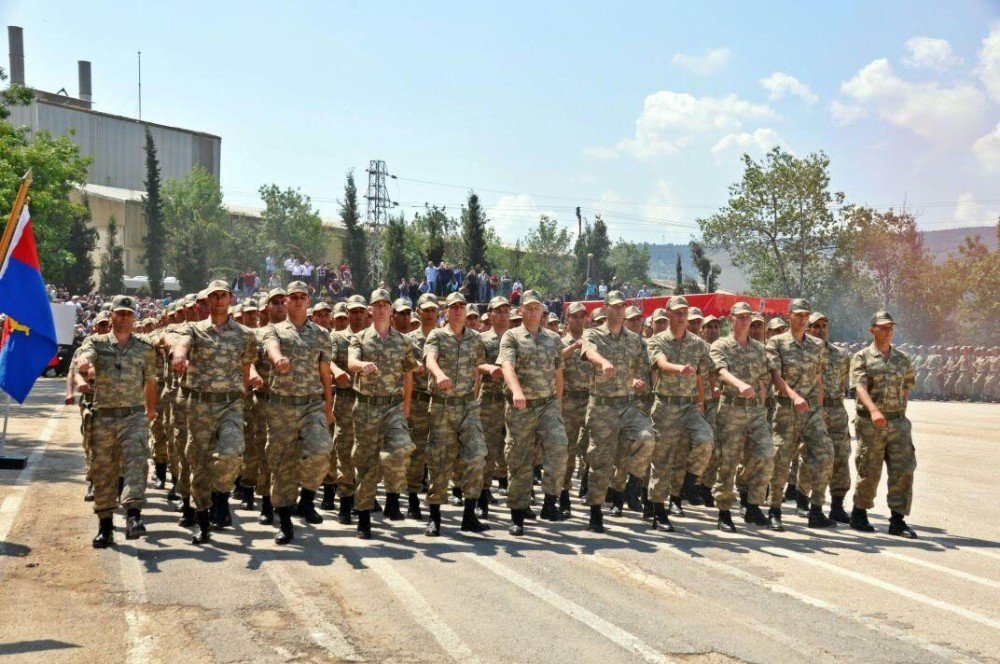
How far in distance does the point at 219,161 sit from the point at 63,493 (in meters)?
78.4

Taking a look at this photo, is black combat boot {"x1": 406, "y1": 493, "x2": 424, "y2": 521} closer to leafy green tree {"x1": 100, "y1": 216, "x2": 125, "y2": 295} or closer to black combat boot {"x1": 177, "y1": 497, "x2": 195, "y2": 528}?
black combat boot {"x1": 177, "y1": 497, "x2": 195, "y2": 528}

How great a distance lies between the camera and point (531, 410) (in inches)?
371

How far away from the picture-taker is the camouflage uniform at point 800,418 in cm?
990

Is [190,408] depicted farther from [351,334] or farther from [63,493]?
[63,493]

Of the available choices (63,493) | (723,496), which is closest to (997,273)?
(723,496)

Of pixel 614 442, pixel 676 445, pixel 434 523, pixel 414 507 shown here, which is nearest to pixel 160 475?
pixel 414 507

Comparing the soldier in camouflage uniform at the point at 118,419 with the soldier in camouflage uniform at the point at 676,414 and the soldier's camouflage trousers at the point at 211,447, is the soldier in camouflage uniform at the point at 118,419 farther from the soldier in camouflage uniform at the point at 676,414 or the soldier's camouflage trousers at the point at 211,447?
the soldier in camouflage uniform at the point at 676,414

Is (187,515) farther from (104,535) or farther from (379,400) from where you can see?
(379,400)

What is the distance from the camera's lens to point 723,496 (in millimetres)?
9461

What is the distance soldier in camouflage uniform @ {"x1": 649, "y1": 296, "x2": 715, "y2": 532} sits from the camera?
9.57m

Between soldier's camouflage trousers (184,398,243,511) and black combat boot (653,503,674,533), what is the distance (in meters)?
4.05

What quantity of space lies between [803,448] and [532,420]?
307 cm

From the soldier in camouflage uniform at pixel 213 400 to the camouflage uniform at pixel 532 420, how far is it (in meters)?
2.57

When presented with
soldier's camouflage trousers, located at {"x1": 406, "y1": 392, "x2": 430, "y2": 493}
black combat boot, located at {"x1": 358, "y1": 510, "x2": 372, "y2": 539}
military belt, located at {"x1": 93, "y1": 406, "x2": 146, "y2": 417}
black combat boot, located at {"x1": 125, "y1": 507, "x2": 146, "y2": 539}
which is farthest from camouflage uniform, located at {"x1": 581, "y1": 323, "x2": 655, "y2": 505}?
military belt, located at {"x1": 93, "y1": 406, "x2": 146, "y2": 417}
